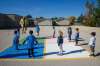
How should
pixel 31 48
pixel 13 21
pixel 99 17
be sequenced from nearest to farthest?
1. pixel 31 48
2. pixel 99 17
3. pixel 13 21

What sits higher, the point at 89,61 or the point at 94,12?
the point at 94,12

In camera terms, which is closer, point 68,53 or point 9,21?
point 68,53

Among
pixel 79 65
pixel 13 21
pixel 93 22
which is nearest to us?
pixel 79 65

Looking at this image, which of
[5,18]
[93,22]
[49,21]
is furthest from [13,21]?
[49,21]

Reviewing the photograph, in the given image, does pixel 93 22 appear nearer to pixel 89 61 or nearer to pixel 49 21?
pixel 49 21

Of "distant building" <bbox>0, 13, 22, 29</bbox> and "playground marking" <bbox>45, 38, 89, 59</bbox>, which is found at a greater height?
"distant building" <bbox>0, 13, 22, 29</bbox>

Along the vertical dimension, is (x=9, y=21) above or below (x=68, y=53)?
above

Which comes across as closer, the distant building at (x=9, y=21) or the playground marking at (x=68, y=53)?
the playground marking at (x=68, y=53)

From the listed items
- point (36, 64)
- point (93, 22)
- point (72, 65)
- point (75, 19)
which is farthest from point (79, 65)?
point (75, 19)

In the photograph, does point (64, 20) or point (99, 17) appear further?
point (64, 20)

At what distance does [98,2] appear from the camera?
58.7 m

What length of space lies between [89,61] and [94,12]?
156ft

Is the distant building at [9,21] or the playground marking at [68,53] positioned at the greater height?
the distant building at [9,21]

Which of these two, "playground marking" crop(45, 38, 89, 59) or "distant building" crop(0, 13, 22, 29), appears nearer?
"playground marking" crop(45, 38, 89, 59)
